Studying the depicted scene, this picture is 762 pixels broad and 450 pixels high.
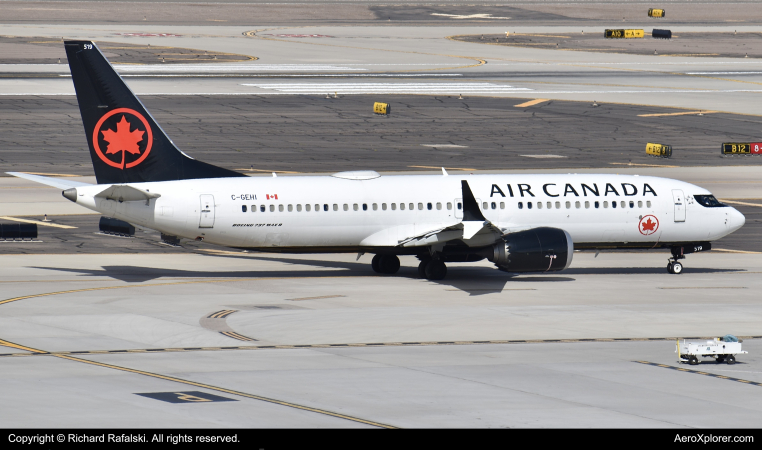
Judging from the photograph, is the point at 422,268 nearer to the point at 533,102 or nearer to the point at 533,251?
the point at 533,251

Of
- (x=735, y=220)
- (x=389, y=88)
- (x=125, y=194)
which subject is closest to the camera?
(x=125, y=194)

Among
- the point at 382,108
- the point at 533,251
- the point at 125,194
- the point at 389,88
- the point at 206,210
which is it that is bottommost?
the point at 533,251

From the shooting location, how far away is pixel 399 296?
44062 mm

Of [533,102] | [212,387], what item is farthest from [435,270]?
[533,102]

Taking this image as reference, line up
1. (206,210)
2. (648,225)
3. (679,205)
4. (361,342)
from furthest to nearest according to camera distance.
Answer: (679,205)
(648,225)
(206,210)
(361,342)

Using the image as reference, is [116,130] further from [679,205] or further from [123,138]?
[679,205]

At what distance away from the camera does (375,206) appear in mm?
47625

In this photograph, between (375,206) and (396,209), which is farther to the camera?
(396,209)

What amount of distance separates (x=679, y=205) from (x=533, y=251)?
8.85m

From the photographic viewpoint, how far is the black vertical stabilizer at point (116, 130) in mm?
45500

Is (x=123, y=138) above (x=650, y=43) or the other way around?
the other way around

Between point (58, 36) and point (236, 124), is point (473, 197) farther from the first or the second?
point (58, 36)

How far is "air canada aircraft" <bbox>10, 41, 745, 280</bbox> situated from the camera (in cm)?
4541

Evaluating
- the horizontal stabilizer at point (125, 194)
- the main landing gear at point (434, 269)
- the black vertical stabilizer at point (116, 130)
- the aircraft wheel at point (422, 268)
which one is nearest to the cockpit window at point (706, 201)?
the main landing gear at point (434, 269)
